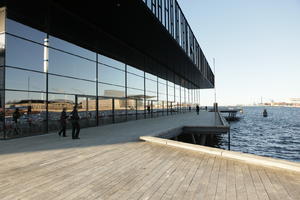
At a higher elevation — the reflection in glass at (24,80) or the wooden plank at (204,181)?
the reflection in glass at (24,80)

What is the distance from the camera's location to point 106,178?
447 cm

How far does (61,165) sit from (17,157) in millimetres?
2143

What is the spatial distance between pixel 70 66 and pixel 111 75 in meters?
5.00

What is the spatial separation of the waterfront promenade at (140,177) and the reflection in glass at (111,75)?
39.5ft

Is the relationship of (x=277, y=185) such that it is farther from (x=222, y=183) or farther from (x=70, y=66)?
(x=70, y=66)

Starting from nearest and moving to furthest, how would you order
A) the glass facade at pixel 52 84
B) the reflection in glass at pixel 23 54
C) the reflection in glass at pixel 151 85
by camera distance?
1. the glass facade at pixel 52 84
2. the reflection in glass at pixel 23 54
3. the reflection in glass at pixel 151 85

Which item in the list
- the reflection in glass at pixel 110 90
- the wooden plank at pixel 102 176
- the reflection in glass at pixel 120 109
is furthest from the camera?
the reflection in glass at pixel 120 109

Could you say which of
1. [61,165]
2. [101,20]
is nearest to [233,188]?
[61,165]

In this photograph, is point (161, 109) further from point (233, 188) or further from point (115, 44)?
point (233, 188)

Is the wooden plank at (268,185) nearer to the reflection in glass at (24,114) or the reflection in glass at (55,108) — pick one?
the reflection in glass at (24,114)

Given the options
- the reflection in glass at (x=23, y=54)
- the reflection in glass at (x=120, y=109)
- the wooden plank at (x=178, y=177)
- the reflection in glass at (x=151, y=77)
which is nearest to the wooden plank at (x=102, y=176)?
the wooden plank at (x=178, y=177)

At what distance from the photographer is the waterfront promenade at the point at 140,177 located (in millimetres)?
3662

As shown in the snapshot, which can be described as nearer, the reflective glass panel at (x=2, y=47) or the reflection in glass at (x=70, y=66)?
the reflective glass panel at (x=2, y=47)

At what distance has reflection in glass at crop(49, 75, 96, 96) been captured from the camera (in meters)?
13.3
